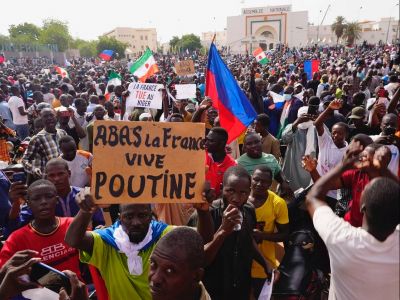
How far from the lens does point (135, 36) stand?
111 m

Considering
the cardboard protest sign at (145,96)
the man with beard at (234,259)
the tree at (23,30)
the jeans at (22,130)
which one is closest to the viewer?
the man with beard at (234,259)

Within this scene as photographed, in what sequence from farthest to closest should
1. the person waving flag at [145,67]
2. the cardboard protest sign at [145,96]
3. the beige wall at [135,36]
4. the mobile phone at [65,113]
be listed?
1. the beige wall at [135,36]
2. the person waving flag at [145,67]
3. the cardboard protest sign at [145,96]
4. the mobile phone at [65,113]

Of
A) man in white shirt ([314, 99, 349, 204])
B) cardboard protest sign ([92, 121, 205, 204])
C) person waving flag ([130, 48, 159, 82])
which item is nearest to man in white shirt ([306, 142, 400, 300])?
cardboard protest sign ([92, 121, 205, 204])

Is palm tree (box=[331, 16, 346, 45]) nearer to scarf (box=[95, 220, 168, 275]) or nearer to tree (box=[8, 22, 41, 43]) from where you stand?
tree (box=[8, 22, 41, 43])

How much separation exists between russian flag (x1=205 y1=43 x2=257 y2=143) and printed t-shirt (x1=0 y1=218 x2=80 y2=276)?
9.65 feet

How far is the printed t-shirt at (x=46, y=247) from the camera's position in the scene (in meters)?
Result: 2.66

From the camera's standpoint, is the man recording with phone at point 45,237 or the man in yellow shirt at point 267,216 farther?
the man in yellow shirt at point 267,216

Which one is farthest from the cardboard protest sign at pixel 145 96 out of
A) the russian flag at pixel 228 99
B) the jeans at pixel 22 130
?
the jeans at pixel 22 130

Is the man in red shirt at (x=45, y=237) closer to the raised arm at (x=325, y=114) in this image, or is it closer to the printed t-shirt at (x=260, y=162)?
the printed t-shirt at (x=260, y=162)

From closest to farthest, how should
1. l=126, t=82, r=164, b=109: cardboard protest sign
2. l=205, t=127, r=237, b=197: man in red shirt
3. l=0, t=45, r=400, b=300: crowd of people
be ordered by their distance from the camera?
l=0, t=45, r=400, b=300: crowd of people
l=205, t=127, r=237, b=197: man in red shirt
l=126, t=82, r=164, b=109: cardboard protest sign

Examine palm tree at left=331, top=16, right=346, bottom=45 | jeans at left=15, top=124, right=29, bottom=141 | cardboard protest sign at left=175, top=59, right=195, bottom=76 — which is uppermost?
palm tree at left=331, top=16, right=346, bottom=45

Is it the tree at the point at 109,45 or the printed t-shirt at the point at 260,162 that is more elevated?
the tree at the point at 109,45

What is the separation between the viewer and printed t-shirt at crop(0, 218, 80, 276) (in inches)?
105

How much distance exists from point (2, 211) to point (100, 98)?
633 centimetres
